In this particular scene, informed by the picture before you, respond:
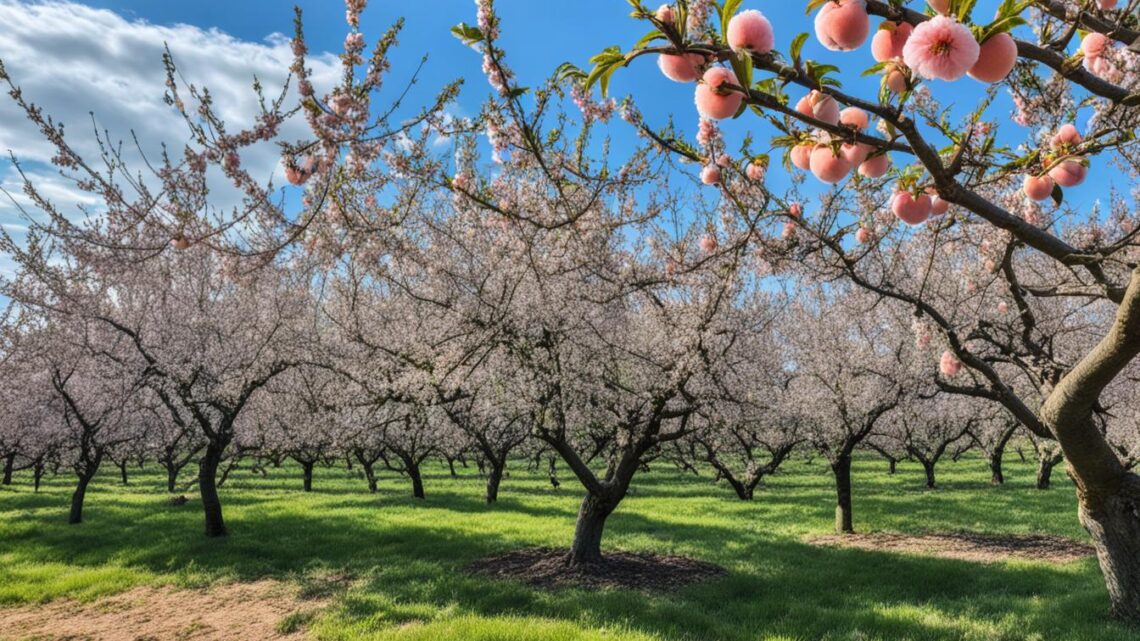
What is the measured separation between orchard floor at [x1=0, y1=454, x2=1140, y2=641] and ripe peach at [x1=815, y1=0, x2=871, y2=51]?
6.19 metres

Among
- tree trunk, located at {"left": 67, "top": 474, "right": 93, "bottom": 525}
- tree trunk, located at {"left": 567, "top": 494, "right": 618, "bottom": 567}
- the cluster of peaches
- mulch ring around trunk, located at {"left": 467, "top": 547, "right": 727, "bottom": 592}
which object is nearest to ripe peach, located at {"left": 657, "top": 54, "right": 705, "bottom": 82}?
the cluster of peaches

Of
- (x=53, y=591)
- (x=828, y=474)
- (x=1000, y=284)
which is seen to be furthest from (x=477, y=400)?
(x=828, y=474)

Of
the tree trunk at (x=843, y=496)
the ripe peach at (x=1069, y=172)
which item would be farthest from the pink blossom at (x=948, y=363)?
the tree trunk at (x=843, y=496)

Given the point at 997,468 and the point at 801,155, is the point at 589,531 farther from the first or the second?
the point at 997,468

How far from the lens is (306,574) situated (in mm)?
11234

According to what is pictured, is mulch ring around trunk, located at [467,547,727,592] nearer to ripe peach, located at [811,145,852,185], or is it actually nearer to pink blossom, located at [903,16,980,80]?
ripe peach, located at [811,145,852,185]

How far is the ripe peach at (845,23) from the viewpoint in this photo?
194 cm

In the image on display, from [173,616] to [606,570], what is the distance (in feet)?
20.9

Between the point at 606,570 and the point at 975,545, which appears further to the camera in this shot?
the point at 975,545

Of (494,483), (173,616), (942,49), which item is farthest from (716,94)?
(494,483)

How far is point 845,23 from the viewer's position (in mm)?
1953

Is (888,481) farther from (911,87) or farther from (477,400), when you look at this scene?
(911,87)

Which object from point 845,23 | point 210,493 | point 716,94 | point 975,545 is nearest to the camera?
point 845,23

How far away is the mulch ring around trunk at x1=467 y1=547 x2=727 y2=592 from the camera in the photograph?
9.69 meters
